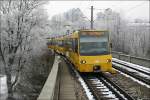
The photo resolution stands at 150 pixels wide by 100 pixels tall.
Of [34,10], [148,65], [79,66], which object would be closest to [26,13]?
[34,10]

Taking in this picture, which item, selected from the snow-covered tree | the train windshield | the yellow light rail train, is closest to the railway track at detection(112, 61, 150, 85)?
the yellow light rail train

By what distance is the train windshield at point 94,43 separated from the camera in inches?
778

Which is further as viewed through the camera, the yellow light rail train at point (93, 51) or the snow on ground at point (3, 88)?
the snow on ground at point (3, 88)

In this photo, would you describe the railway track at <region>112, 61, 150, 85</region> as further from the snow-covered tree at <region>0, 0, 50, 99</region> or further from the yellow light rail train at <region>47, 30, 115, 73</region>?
the snow-covered tree at <region>0, 0, 50, 99</region>

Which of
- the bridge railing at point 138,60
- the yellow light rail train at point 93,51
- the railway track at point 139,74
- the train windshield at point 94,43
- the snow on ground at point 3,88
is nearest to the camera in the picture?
the railway track at point 139,74

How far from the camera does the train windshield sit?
19.8m

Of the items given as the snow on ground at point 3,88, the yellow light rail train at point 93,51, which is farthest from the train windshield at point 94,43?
the snow on ground at point 3,88

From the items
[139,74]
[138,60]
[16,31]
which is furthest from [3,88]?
[139,74]

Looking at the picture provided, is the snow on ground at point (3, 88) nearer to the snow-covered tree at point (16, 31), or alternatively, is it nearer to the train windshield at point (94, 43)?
the snow-covered tree at point (16, 31)

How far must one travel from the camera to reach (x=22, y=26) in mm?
39000

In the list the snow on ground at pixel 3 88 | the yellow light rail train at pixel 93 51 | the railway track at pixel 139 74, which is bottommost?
the snow on ground at pixel 3 88

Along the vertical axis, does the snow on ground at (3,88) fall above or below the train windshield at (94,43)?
below

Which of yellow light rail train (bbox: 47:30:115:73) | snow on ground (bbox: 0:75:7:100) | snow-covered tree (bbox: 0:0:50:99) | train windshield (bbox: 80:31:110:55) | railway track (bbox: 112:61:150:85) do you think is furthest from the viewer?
snow-covered tree (bbox: 0:0:50:99)

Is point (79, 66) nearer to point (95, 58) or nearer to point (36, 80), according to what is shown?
point (95, 58)
